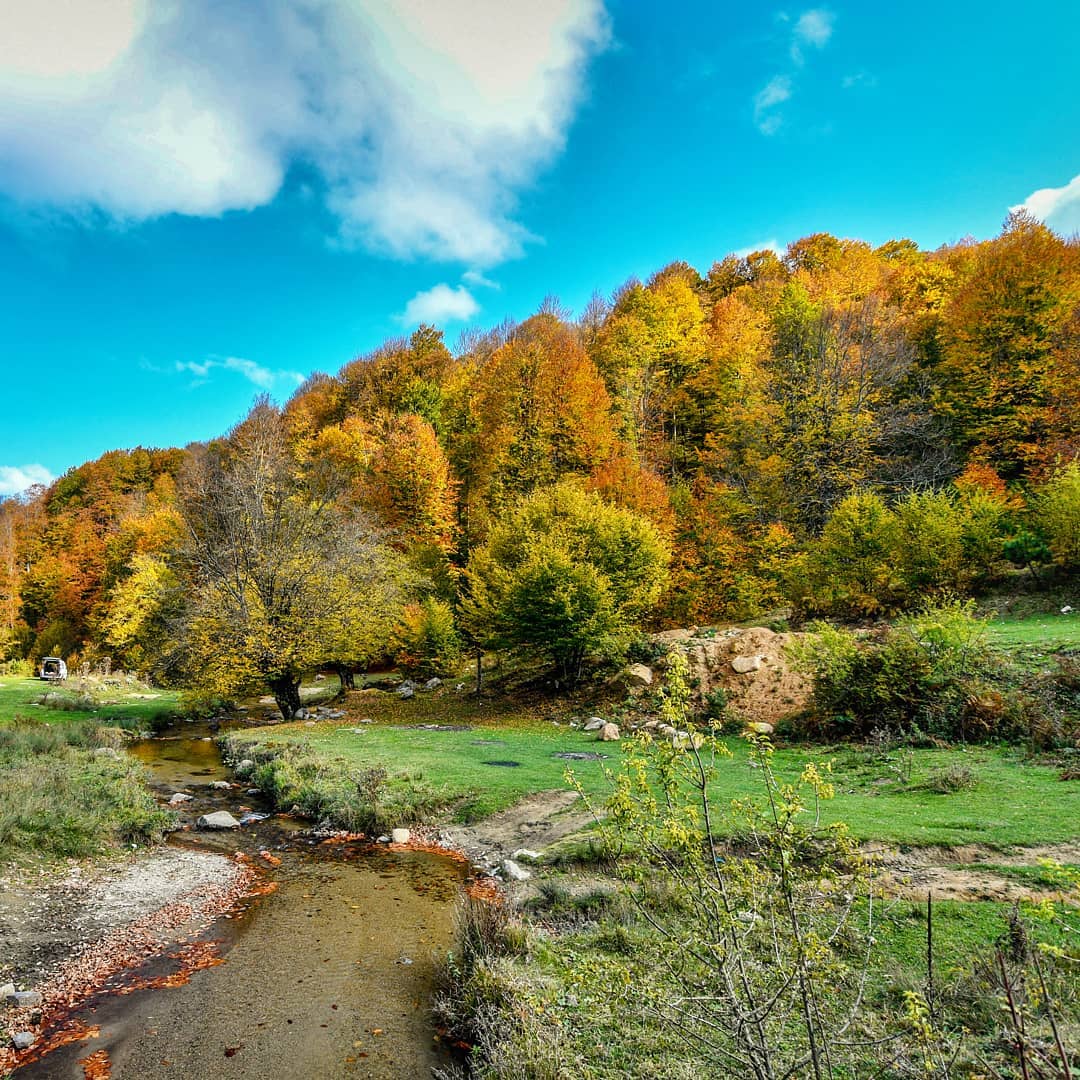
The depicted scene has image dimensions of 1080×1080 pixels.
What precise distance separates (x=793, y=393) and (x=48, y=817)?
1295 inches

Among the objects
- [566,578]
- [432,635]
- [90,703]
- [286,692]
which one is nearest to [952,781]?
[566,578]

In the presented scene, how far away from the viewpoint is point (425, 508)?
36688 millimetres

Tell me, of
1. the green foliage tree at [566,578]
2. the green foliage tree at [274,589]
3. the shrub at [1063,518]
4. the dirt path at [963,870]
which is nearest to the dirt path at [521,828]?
the dirt path at [963,870]

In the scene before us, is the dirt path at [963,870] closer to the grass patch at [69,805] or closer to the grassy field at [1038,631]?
the grassy field at [1038,631]

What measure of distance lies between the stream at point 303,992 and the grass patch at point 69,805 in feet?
12.0

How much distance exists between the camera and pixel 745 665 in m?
17.7

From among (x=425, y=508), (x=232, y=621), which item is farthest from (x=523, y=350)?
(x=232, y=621)

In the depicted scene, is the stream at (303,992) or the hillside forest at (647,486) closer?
the stream at (303,992)

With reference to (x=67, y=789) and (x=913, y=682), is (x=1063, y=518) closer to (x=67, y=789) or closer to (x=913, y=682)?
(x=913, y=682)

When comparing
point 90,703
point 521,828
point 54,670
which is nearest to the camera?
point 521,828

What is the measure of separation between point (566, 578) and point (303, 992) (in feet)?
52.3

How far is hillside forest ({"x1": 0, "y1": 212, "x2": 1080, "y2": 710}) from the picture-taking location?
22.1m

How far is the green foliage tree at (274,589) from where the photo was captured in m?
23.0

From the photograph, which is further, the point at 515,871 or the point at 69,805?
the point at 69,805
